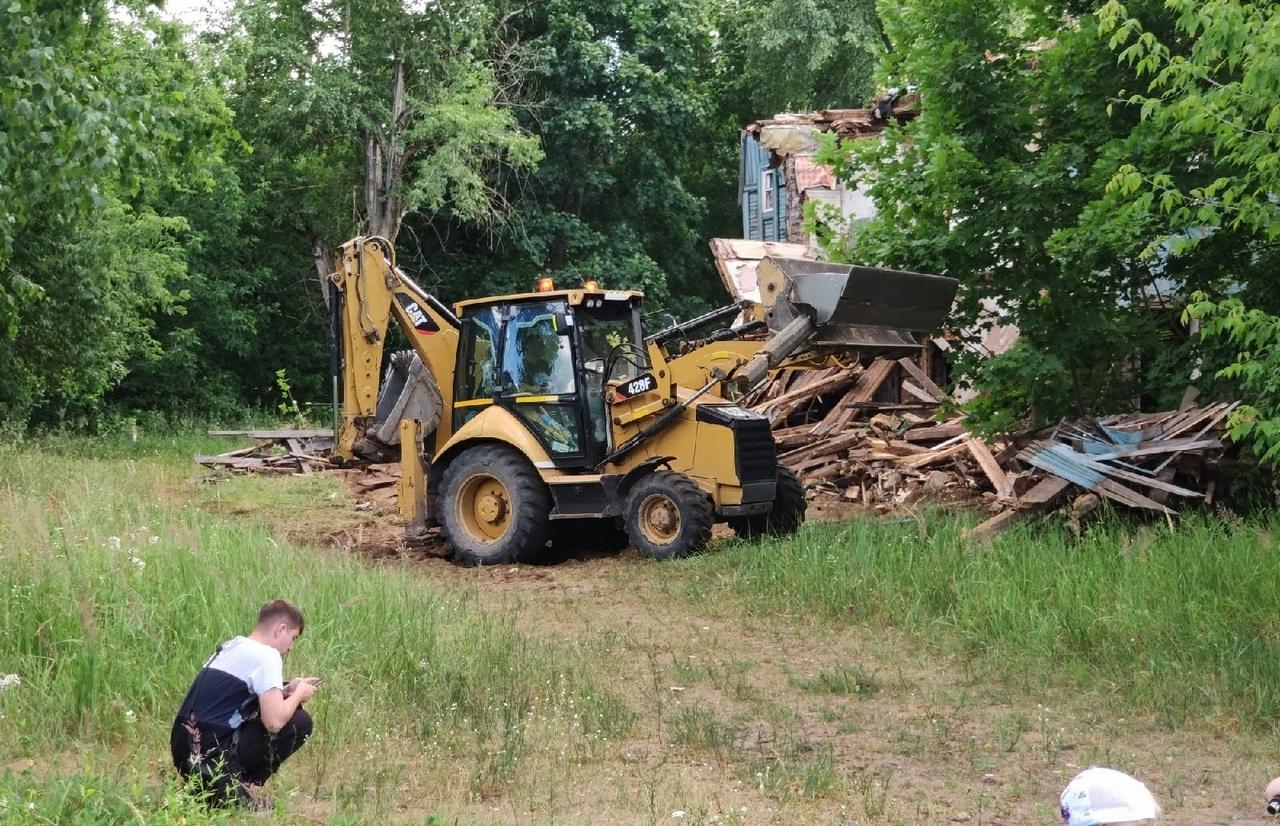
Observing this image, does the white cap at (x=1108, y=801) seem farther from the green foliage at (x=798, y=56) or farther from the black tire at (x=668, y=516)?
the green foliage at (x=798, y=56)

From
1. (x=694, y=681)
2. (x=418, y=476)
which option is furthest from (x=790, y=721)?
(x=418, y=476)

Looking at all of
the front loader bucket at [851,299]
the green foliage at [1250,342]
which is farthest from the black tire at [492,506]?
the green foliage at [1250,342]

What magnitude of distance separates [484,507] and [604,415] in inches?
63.4

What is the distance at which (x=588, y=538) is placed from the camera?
49.9ft

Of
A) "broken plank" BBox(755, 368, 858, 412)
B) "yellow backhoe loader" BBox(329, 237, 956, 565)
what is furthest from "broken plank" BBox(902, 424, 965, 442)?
"yellow backhoe loader" BBox(329, 237, 956, 565)

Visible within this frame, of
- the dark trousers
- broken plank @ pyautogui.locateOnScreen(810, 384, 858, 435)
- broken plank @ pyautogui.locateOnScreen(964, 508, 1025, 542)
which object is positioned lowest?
broken plank @ pyautogui.locateOnScreen(964, 508, 1025, 542)

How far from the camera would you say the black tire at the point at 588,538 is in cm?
1513

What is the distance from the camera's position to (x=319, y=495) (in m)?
19.7

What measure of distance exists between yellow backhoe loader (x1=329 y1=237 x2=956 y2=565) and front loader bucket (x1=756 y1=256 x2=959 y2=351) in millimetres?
14

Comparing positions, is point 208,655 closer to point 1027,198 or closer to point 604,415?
point 604,415

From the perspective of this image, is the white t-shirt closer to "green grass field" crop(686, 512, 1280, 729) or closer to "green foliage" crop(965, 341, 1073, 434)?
"green grass field" crop(686, 512, 1280, 729)

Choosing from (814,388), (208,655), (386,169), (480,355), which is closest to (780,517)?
(480,355)

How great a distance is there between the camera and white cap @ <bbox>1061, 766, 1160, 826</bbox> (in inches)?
145

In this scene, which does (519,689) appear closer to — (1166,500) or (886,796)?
(886,796)
